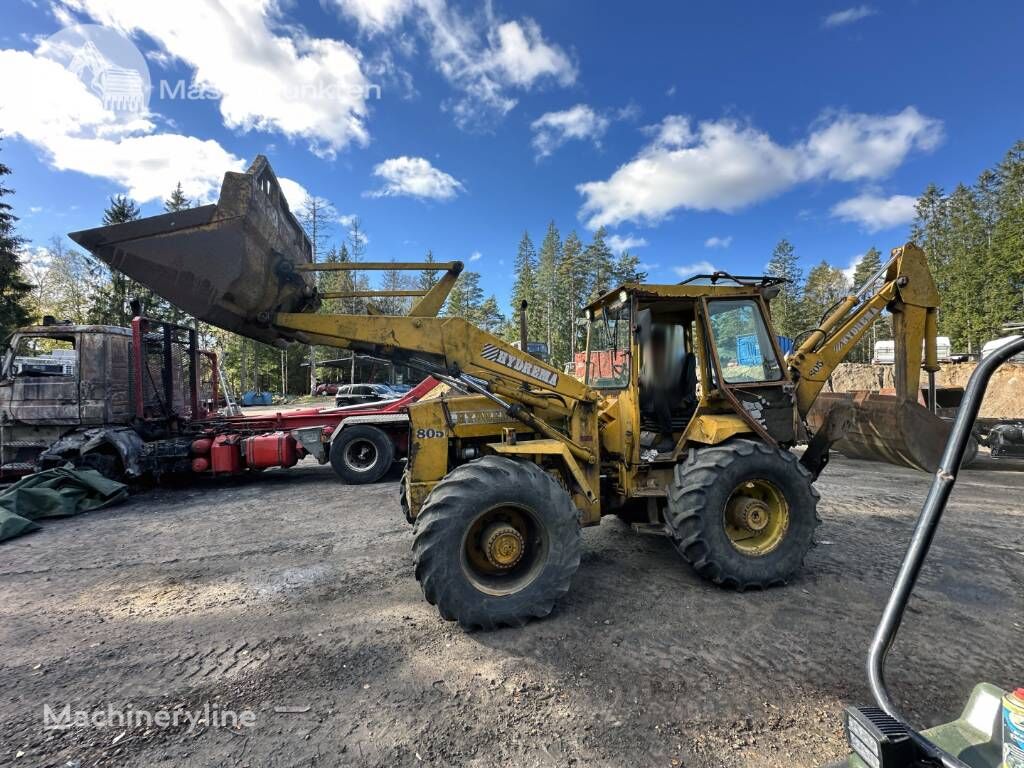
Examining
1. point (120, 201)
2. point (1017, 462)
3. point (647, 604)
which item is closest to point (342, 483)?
point (647, 604)

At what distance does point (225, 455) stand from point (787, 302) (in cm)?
5270

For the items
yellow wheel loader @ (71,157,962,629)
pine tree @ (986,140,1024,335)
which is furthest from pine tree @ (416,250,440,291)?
pine tree @ (986,140,1024,335)

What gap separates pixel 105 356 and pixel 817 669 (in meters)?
10.2

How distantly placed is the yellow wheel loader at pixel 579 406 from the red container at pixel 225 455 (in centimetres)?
528

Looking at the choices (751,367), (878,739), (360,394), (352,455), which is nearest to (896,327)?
(751,367)

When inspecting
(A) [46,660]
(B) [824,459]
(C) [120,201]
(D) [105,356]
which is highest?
(C) [120,201]

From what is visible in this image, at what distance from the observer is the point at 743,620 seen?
3.62 metres

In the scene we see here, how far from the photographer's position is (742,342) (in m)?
4.68

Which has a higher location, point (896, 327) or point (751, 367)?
point (896, 327)

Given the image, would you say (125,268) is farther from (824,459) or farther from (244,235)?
(824,459)

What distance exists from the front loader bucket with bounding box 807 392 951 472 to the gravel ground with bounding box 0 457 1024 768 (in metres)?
0.93

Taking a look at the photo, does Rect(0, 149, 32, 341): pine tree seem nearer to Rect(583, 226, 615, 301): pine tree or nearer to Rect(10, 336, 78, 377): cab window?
Rect(10, 336, 78, 377): cab window

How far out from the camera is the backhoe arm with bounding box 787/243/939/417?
192 inches

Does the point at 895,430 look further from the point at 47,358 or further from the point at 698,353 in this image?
the point at 47,358
